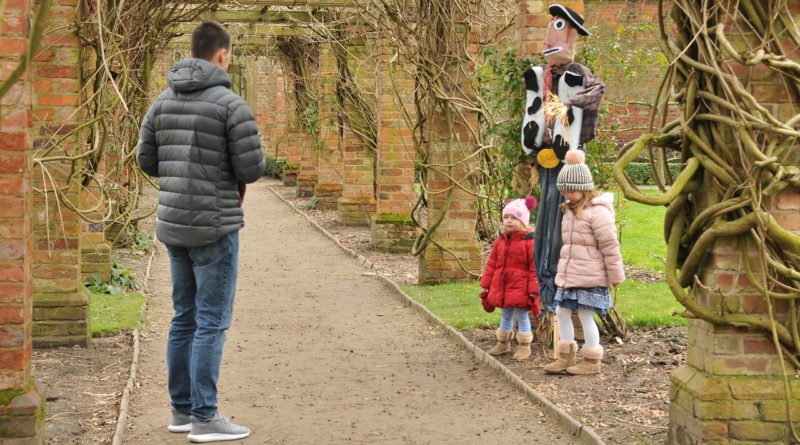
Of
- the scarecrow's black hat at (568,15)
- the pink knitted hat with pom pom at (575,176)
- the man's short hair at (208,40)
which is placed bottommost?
the pink knitted hat with pom pom at (575,176)

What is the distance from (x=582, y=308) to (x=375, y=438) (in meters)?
1.82

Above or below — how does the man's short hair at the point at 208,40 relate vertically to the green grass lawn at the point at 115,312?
above

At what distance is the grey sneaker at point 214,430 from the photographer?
5.82 meters

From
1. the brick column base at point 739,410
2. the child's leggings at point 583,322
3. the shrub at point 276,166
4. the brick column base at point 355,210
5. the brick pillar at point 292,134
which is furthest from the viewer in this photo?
the shrub at point 276,166

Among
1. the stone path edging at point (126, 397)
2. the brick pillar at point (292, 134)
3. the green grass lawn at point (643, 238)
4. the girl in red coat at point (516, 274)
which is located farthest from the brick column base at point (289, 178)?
the girl in red coat at point (516, 274)

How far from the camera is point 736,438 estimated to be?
5027 millimetres

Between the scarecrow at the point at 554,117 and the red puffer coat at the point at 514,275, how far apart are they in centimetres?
15

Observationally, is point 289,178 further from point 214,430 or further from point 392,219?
point 214,430

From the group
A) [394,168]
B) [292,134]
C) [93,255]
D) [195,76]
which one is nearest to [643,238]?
[394,168]

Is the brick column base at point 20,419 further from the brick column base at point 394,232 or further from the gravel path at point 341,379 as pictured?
the brick column base at point 394,232

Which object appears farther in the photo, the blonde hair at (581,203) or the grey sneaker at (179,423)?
the blonde hair at (581,203)

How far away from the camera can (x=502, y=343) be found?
7.93 m

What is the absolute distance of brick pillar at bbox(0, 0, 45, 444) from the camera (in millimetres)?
5195

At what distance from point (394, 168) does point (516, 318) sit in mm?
7690
